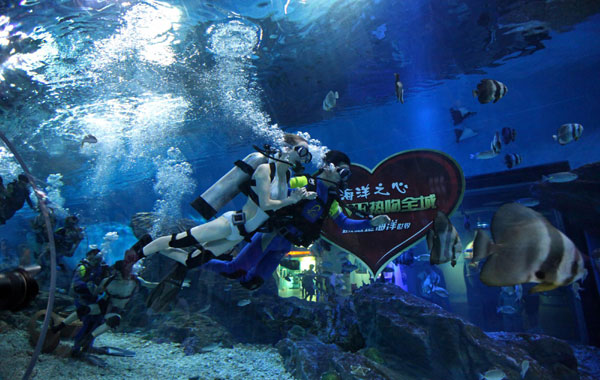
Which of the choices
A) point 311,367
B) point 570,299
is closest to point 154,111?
point 311,367

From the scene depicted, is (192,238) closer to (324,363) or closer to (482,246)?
(324,363)

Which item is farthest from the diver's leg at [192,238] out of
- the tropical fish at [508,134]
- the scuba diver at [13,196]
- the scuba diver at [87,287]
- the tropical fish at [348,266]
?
the scuba diver at [13,196]

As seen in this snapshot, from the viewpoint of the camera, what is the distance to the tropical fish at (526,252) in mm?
1818

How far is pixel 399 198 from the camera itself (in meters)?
5.37

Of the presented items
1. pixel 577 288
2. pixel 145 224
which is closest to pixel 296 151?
pixel 577 288

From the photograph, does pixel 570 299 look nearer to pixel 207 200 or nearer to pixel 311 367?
pixel 311 367

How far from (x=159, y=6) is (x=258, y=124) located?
6847mm

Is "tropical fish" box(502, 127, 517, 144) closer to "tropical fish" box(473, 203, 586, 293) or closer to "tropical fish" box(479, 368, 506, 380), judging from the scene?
"tropical fish" box(479, 368, 506, 380)

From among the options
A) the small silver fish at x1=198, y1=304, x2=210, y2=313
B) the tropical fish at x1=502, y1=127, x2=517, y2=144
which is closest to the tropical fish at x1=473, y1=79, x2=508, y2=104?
the tropical fish at x1=502, y1=127, x2=517, y2=144

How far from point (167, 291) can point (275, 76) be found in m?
8.44

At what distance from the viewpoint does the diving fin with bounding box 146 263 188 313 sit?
3636 millimetres

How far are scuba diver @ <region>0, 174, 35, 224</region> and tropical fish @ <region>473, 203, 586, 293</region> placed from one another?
390 inches

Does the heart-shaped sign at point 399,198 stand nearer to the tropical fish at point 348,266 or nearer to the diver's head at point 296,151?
the tropical fish at point 348,266

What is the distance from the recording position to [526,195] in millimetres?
8320
